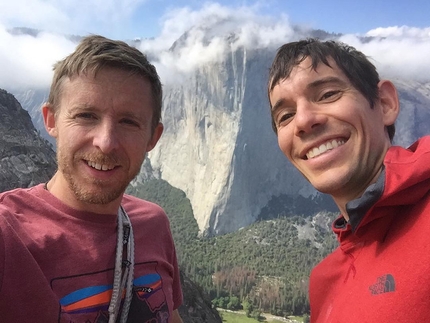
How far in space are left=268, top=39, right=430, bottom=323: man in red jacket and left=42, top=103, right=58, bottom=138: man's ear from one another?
1566 millimetres

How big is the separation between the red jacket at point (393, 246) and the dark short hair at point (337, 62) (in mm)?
580

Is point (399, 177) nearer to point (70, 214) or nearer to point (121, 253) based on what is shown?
point (121, 253)

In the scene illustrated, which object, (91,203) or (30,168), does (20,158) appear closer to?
(30,168)


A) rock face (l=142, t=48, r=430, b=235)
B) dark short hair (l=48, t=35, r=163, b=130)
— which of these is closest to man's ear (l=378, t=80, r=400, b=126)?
dark short hair (l=48, t=35, r=163, b=130)

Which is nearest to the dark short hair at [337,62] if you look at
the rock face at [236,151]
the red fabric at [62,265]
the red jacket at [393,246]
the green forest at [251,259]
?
the red jacket at [393,246]

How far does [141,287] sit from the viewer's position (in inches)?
97.0

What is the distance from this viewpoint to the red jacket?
175cm

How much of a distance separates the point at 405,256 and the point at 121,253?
165 centimetres

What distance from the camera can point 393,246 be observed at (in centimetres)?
194

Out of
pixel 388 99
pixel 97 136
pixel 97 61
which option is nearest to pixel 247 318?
pixel 388 99

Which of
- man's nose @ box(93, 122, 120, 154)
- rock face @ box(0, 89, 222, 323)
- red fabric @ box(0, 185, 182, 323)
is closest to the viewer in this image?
red fabric @ box(0, 185, 182, 323)

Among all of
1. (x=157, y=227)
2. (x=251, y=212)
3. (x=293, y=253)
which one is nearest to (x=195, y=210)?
(x=251, y=212)

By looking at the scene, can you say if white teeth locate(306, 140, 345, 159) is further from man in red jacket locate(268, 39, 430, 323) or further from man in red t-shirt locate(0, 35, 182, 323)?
man in red t-shirt locate(0, 35, 182, 323)

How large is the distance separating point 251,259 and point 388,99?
61015 millimetres
